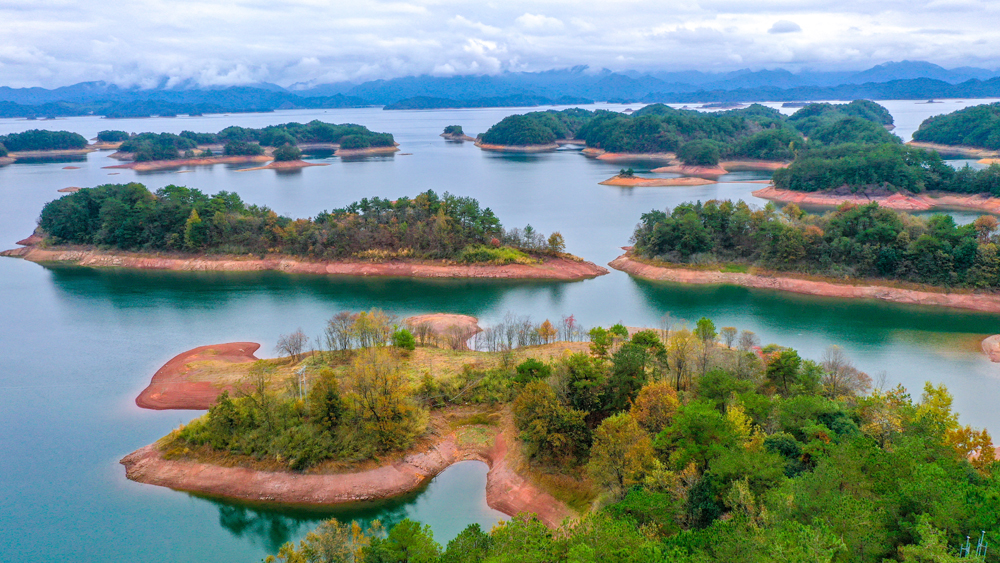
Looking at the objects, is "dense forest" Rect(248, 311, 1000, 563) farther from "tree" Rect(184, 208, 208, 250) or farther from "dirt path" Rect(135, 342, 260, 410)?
"tree" Rect(184, 208, 208, 250)

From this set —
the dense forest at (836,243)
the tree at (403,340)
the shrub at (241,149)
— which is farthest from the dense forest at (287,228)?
the shrub at (241,149)

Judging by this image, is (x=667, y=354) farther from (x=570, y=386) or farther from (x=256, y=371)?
(x=256, y=371)

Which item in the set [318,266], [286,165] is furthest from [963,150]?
[286,165]

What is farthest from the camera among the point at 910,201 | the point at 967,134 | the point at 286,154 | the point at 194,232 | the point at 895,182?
the point at 286,154

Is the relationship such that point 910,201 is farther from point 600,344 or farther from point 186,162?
point 186,162

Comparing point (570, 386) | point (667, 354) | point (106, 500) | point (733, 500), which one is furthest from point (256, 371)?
point (733, 500)

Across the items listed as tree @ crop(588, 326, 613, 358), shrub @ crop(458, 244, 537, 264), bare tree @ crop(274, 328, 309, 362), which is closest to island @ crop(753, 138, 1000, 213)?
shrub @ crop(458, 244, 537, 264)

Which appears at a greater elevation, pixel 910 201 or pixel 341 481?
pixel 910 201
